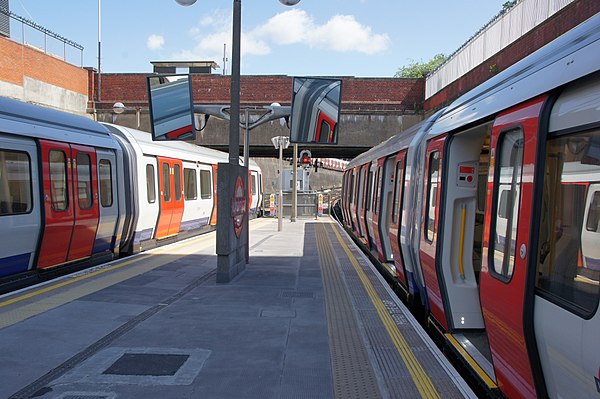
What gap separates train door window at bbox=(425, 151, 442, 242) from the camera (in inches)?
221

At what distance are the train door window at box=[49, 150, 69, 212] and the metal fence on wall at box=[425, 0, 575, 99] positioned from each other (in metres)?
12.9

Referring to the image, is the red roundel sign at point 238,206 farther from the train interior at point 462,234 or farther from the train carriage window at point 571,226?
the train carriage window at point 571,226

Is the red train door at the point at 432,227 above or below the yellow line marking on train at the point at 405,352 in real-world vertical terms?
above

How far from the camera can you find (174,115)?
9.44 meters

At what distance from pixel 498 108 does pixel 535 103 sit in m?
0.65

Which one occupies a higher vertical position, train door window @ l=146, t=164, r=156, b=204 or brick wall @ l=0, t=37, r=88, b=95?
brick wall @ l=0, t=37, r=88, b=95

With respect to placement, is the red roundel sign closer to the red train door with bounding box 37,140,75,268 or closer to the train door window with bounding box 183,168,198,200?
the red train door with bounding box 37,140,75,268

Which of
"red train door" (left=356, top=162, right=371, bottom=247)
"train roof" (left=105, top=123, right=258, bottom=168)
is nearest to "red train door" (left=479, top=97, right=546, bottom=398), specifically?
"red train door" (left=356, top=162, right=371, bottom=247)

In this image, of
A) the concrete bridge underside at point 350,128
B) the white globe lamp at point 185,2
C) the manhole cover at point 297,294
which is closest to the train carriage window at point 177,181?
the white globe lamp at point 185,2

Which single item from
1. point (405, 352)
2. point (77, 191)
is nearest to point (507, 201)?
point (405, 352)

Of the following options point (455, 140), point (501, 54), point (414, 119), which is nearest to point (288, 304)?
point (455, 140)

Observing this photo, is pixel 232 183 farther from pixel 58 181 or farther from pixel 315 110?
pixel 58 181

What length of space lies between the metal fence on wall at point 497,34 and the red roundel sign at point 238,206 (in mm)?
10389

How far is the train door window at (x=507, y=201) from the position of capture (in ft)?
11.3
